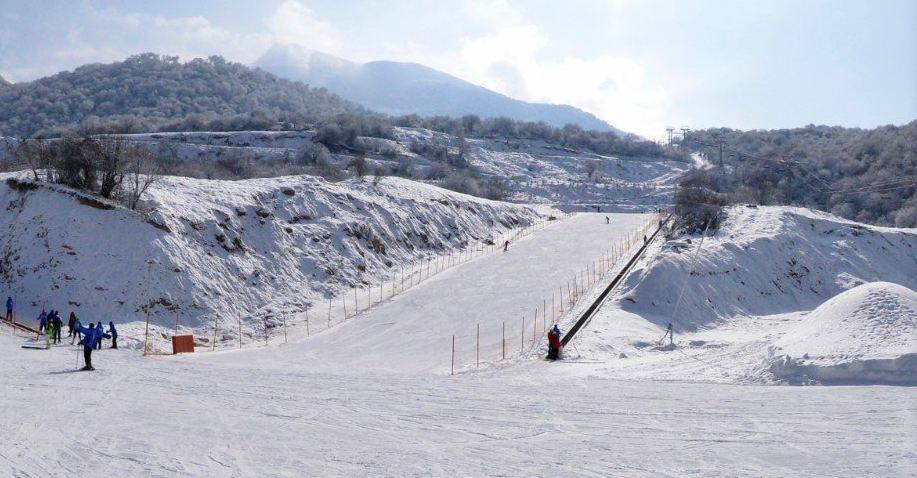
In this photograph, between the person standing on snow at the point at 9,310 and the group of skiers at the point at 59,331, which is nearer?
the group of skiers at the point at 59,331

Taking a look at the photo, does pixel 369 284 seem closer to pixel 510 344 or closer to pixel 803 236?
pixel 510 344

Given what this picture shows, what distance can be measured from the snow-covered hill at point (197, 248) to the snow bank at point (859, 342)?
80.9 ft

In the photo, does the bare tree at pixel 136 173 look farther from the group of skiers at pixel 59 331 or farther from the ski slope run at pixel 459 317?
the ski slope run at pixel 459 317

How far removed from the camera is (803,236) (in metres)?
47.2

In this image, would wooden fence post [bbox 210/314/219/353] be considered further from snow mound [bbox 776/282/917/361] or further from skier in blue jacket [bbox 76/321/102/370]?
snow mound [bbox 776/282/917/361]

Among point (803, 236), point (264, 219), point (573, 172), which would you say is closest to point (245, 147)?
point (573, 172)

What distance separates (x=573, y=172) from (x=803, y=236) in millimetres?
84614

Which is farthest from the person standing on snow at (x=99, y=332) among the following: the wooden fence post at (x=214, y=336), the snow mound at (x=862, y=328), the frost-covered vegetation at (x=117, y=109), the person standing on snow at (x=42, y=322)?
the frost-covered vegetation at (x=117, y=109)

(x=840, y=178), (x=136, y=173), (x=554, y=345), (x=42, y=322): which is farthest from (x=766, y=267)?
(x=840, y=178)

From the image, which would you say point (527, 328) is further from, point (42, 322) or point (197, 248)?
point (42, 322)

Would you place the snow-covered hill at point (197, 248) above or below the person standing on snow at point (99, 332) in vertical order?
above

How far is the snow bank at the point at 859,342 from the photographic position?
53.9ft

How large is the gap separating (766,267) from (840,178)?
8098 centimetres

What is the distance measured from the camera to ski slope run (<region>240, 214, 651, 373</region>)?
2691cm
